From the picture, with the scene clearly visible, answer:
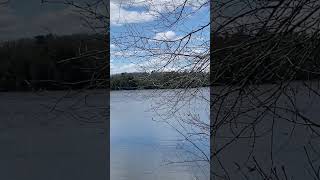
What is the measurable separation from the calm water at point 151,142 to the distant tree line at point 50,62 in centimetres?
28

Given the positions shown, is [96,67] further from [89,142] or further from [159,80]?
[89,142]

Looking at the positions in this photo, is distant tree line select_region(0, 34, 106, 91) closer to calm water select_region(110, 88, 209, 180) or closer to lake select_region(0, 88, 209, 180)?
lake select_region(0, 88, 209, 180)

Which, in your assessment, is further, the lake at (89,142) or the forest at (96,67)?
the lake at (89,142)

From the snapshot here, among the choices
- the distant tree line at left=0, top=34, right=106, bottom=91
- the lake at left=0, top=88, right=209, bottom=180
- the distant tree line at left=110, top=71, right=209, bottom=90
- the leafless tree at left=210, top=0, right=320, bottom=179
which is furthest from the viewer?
the lake at left=0, top=88, right=209, bottom=180

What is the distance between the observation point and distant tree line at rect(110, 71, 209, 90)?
5.55 ft

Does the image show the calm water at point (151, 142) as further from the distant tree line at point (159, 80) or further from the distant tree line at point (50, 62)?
the distant tree line at point (50, 62)

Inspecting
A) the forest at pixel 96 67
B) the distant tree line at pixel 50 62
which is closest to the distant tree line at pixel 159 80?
the forest at pixel 96 67

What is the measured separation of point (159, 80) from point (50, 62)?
2.99ft

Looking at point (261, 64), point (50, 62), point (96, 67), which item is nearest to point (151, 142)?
point (50, 62)

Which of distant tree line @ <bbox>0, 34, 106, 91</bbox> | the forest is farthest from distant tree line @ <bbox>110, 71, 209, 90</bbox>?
distant tree line @ <bbox>0, 34, 106, 91</bbox>

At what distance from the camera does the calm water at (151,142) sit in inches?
82.2

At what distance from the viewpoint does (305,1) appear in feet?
4.75

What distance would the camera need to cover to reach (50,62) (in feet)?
8.45

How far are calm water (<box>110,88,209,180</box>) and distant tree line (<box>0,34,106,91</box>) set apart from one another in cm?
28
